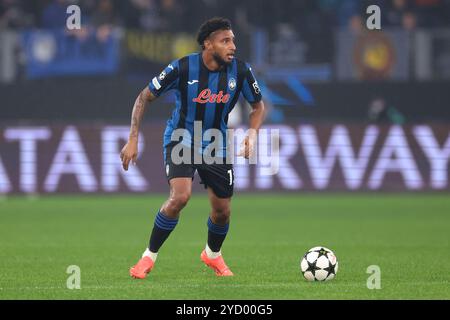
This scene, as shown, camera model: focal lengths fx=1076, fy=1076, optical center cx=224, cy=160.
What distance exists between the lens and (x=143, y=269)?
29.0 feet

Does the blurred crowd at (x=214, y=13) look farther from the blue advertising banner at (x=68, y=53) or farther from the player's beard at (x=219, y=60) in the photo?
the player's beard at (x=219, y=60)

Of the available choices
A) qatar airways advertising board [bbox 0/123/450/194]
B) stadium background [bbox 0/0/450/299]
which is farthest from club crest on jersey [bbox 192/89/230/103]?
qatar airways advertising board [bbox 0/123/450/194]

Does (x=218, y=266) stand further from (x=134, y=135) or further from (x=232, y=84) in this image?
(x=232, y=84)

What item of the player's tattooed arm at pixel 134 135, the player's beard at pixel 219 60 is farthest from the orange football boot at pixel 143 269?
the player's beard at pixel 219 60

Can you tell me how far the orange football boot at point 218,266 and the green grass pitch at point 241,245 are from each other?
0.08 m

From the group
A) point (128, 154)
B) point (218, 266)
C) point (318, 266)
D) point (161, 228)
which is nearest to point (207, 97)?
point (128, 154)

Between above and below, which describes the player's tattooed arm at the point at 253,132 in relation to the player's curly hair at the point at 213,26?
below

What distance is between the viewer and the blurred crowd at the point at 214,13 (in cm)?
1936

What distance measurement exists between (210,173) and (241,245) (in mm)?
3284

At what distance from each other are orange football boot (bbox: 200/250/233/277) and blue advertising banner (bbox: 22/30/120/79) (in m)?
9.76

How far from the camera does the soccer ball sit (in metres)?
8.55

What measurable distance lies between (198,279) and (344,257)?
7.65 feet

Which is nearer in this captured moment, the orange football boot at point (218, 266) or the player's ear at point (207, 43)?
the player's ear at point (207, 43)

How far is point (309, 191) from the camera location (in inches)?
750
